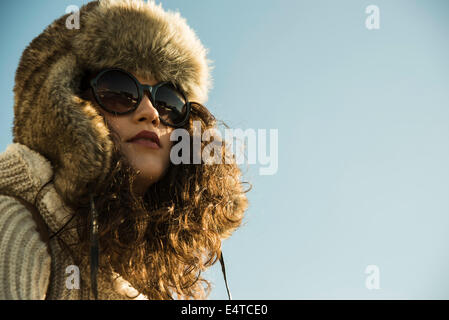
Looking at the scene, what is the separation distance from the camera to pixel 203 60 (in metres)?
2.51

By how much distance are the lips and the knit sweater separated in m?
0.45

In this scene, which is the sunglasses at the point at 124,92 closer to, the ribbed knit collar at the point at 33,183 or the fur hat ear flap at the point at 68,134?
the fur hat ear flap at the point at 68,134

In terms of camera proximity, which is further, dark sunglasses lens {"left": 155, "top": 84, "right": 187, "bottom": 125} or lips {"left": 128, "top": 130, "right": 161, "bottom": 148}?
dark sunglasses lens {"left": 155, "top": 84, "right": 187, "bottom": 125}

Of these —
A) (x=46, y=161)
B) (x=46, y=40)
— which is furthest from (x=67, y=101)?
(x=46, y=40)

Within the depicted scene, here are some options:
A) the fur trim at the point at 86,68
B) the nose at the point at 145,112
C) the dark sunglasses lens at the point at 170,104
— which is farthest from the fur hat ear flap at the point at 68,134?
the dark sunglasses lens at the point at 170,104

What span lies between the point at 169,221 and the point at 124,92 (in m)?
0.76

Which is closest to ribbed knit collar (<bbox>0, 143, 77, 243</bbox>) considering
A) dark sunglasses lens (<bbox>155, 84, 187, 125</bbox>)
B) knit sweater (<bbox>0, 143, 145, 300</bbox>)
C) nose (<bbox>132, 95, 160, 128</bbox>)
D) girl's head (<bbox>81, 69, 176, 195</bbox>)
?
knit sweater (<bbox>0, 143, 145, 300</bbox>)

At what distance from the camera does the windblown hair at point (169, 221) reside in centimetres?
202

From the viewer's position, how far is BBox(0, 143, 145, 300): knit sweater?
1503mm

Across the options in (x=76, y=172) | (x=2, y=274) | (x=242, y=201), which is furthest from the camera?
(x=242, y=201)

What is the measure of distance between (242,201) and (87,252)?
113 cm

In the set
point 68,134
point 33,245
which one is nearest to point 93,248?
point 33,245

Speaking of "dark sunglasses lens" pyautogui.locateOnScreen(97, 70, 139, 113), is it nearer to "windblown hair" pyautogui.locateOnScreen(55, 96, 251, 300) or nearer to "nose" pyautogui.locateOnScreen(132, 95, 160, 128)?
"nose" pyautogui.locateOnScreen(132, 95, 160, 128)
